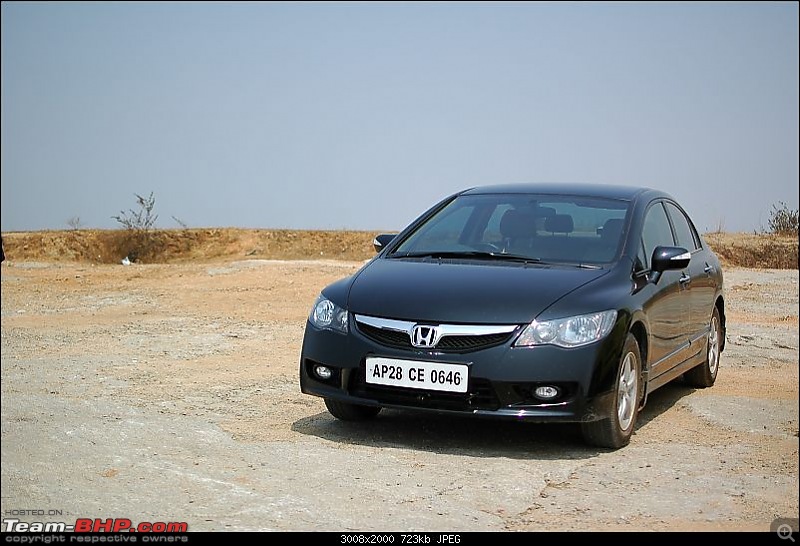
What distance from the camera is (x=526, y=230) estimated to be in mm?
7309

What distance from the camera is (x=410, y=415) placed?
740cm

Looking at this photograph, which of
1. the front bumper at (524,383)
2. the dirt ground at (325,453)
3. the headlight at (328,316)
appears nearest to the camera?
the dirt ground at (325,453)

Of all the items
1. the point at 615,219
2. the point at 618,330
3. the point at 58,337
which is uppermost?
the point at 615,219

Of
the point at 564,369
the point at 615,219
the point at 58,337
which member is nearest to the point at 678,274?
the point at 615,219

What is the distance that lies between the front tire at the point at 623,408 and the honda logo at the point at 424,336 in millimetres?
941

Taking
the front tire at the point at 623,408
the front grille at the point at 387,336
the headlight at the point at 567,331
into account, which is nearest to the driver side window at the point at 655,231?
the front tire at the point at 623,408

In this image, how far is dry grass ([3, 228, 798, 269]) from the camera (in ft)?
76.5

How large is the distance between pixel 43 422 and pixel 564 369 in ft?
10.00

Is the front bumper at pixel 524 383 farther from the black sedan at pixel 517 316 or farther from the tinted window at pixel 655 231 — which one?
the tinted window at pixel 655 231

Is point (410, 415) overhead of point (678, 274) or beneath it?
beneath

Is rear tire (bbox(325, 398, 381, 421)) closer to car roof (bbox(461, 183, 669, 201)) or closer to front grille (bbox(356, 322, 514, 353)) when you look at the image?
front grille (bbox(356, 322, 514, 353))

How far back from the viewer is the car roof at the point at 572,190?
24.9ft
